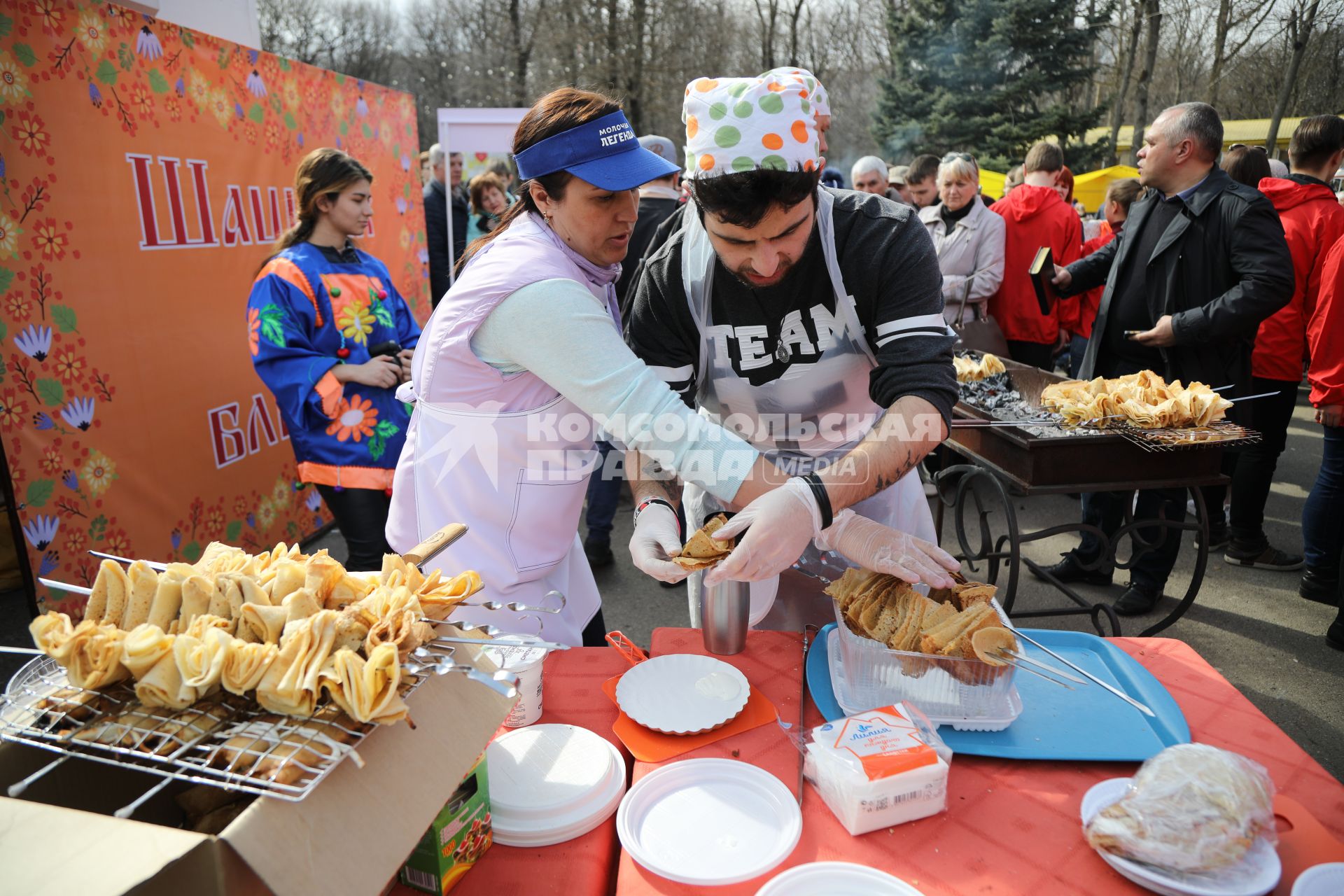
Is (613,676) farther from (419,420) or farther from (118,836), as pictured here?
(118,836)

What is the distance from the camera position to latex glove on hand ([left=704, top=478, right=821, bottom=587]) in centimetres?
166

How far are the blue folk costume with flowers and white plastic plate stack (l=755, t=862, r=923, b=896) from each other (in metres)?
2.71

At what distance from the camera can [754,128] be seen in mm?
1626

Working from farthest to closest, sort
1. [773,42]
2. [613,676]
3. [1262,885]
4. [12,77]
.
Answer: [773,42], [12,77], [613,676], [1262,885]

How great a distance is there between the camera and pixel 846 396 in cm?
219

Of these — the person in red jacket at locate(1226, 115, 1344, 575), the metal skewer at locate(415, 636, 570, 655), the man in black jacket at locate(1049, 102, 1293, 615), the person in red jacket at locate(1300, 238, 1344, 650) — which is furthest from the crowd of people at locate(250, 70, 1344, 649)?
the person in red jacket at locate(1226, 115, 1344, 575)

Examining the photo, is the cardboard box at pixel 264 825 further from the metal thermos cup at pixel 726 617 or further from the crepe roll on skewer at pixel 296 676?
the metal thermos cup at pixel 726 617

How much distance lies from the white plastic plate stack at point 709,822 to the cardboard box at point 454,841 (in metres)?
0.22

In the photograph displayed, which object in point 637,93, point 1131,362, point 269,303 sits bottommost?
point 1131,362

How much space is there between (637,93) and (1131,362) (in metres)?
16.9

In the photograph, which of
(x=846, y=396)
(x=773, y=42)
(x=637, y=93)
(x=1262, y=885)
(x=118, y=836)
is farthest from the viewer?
(x=773, y=42)

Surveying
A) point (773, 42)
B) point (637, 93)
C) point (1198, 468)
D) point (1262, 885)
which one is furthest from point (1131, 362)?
point (773, 42)

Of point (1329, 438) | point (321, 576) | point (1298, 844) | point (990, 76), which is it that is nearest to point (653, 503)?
point (321, 576)

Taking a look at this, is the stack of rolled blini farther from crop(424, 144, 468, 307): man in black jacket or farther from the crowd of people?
crop(424, 144, 468, 307): man in black jacket
